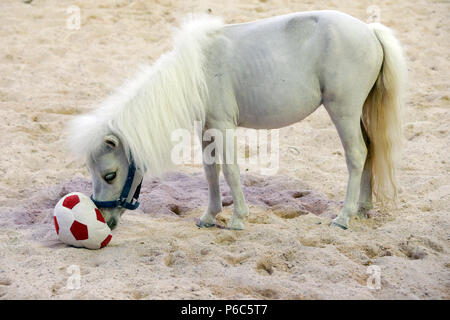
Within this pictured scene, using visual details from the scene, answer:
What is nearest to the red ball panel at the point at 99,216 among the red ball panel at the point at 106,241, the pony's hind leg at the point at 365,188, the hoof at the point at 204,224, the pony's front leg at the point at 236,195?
the red ball panel at the point at 106,241

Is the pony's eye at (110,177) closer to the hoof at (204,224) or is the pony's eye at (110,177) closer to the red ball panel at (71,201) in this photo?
the red ball panel at (71,201)

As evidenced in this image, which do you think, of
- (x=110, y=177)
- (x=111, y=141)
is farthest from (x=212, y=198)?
(x=111, y=141)

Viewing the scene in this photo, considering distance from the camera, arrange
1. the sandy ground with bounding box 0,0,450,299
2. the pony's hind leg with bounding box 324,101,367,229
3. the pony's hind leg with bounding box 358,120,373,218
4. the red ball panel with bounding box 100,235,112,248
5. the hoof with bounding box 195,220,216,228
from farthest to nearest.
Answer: the pony's hind leg with bounding box 358,120,373,218 < the hoof with bounding box 195,220,216,228 < the pony's hind leg with bounding box 324,101,367,229 < the red ball panel with bounding box 100,235,112,248 < the sandy ground with bounding box 0,0,450,299

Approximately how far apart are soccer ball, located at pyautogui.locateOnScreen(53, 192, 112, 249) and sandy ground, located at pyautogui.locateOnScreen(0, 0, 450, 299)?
76 mm

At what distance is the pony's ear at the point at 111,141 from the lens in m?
2.68

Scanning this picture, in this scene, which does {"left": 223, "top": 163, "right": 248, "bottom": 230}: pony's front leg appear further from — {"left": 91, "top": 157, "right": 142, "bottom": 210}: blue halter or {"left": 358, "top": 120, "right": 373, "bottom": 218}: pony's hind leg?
{"left": 358, "top": 120, "right": 373, "bottom": 218}: pony's hind leg

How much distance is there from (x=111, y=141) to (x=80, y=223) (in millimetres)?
484

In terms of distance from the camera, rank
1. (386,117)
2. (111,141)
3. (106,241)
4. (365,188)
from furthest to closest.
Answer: (365,188) < (386,117) < (106,241) < (111,141)

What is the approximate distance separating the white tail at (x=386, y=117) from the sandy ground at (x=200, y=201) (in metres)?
0.24

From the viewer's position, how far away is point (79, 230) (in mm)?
2705

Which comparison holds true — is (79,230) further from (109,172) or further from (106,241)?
(109,172)

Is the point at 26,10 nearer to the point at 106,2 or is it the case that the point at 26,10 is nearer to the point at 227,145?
the point at 106,2

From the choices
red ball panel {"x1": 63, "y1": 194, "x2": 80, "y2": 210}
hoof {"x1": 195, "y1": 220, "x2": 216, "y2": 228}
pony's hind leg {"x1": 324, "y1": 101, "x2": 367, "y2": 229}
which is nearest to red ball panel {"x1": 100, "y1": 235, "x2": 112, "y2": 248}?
red ball panel {"x1": 63, "y1": 194, "x2": 80, "y2": 210}

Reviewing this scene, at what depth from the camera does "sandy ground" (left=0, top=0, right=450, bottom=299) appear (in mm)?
2369
